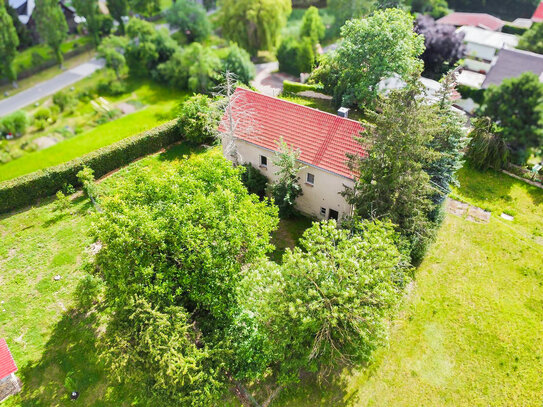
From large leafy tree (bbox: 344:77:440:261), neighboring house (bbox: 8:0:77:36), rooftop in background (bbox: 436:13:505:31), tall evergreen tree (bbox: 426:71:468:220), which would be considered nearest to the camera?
large leafy tree (bbox: 344:77:440:261)

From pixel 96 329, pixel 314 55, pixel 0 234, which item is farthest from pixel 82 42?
pixel 96 329

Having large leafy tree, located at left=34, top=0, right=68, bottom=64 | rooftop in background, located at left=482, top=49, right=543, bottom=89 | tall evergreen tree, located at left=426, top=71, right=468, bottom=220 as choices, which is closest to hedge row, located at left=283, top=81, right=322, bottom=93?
rooftop in background, located at left=482, top=49, right=543, bottom=89

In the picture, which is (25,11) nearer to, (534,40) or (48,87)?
(48,87)

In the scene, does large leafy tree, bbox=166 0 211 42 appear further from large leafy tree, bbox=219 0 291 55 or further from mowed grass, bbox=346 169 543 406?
mowed grass, bbox=346 169 543 406

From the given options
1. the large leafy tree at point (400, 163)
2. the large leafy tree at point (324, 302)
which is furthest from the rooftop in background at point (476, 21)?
the large leafy tree at point (324, 302)

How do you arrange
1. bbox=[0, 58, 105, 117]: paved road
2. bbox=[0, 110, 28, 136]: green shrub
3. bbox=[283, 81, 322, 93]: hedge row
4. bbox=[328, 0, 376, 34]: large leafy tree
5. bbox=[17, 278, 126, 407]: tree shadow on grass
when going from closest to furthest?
1. bbox=[17, 278, 126, 407]: tree shadow on grass
2. bbox=[0, 110, 28, 136]: green shrub
3. bbox=[283, 81, 322, 93]: hedge row
4. bbox=[0, 58, 105, 117]: paved road
5. bbox=[328, 0, 376, 34]: large leafy tree

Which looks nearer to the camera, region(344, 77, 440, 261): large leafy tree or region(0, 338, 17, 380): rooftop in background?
region(0, 338, 17, 380): rooftop in background

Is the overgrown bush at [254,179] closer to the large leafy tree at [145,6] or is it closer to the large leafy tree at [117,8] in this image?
the large leafy tree at [117,8]
